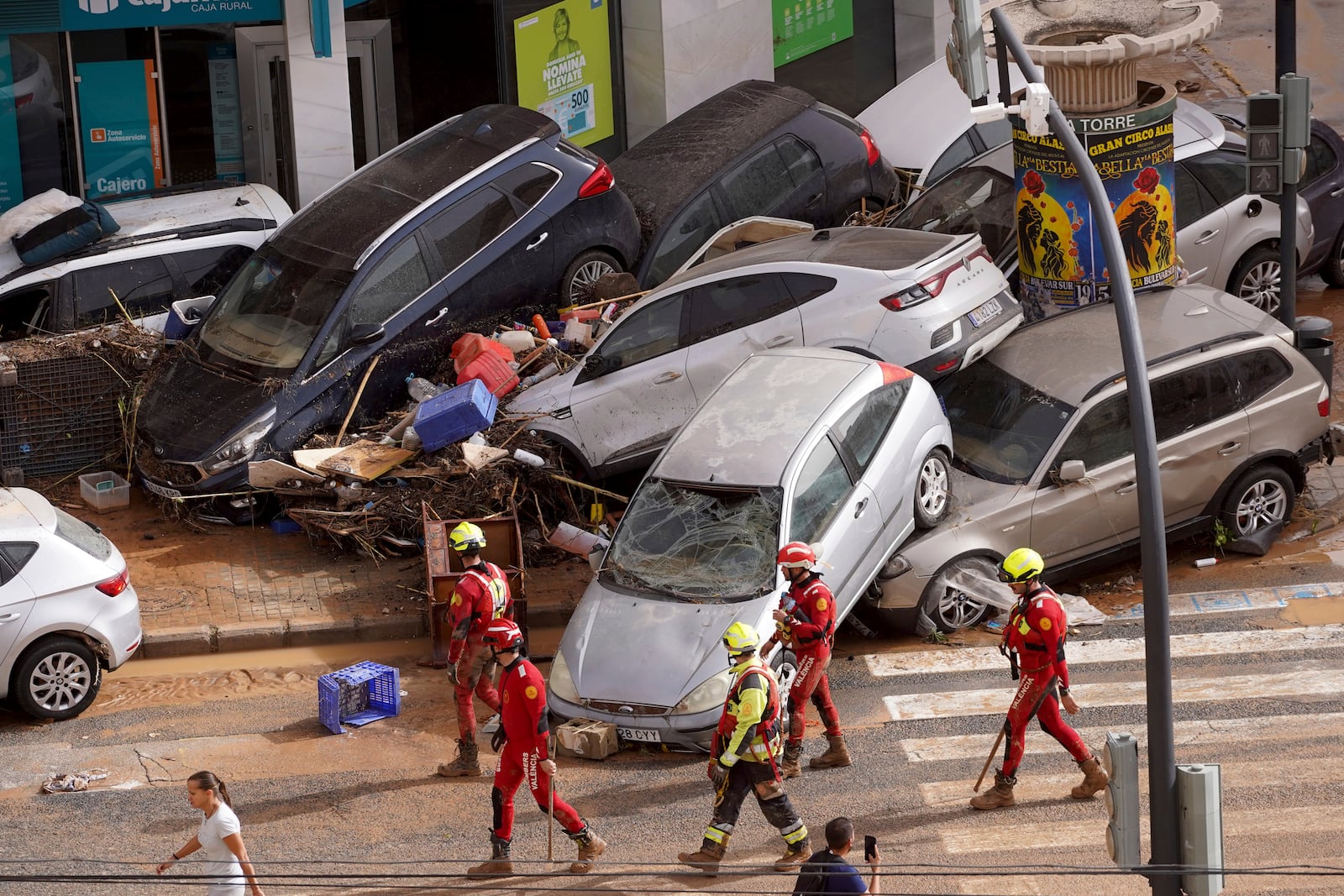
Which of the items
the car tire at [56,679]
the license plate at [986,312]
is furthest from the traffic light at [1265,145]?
the car tire at [56,679]

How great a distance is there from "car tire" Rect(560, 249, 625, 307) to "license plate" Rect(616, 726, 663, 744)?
624 centimetres

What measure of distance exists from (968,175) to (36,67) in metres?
9.75

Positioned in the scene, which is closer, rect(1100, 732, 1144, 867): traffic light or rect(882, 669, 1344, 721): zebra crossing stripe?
rect(1100, 732, 1144, 867): traffic light

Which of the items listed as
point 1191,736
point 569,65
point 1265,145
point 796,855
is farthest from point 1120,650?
point 569,65

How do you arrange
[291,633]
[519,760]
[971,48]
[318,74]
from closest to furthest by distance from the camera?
1. [971,48]
2. [519,760]
3. [291,633]
4. [318,74]

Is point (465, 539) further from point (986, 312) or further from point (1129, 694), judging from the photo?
point (986, 312)

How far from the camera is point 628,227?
17.2 m

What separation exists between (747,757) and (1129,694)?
3.53m

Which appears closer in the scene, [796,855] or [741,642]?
[741,642]

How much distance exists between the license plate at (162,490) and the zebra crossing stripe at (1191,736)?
6661 millimetres

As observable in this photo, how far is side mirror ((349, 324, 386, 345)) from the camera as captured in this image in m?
15.4

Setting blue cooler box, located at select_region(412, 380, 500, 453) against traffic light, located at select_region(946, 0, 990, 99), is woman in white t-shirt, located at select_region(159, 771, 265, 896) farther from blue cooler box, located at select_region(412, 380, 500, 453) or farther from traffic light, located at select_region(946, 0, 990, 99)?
blue cooler box, located at select_region(412, 380, 500, 453)

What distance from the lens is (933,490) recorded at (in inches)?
526

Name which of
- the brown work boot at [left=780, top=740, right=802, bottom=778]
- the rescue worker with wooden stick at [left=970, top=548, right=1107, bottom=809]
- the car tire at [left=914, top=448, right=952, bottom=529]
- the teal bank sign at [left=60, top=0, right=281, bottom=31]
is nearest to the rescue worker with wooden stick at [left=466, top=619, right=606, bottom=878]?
the brown work boot at [left=780, top=740, right=802, bottom=778]
